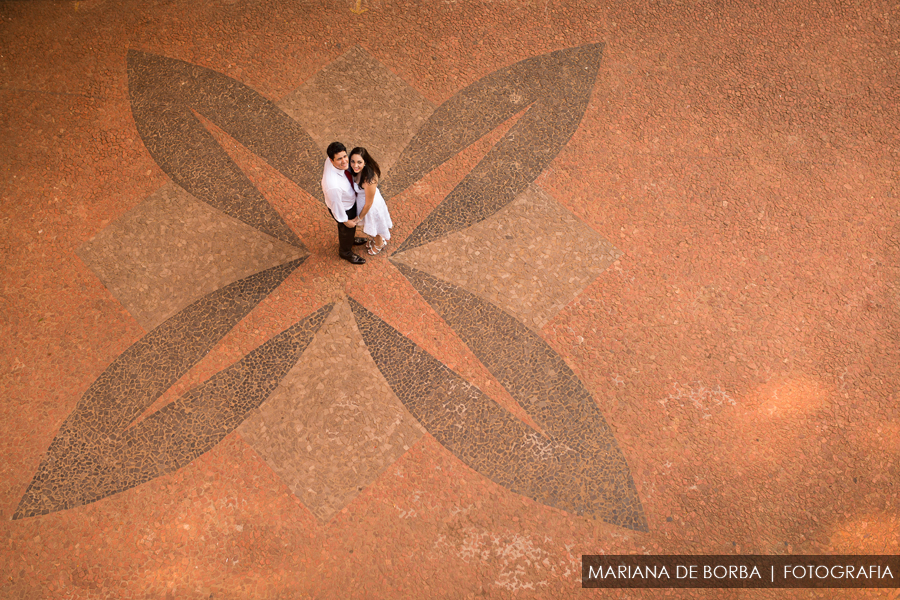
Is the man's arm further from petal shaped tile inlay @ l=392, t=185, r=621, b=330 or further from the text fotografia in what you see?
the text fotografia

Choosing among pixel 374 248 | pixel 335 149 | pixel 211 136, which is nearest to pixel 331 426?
pixel 374 248

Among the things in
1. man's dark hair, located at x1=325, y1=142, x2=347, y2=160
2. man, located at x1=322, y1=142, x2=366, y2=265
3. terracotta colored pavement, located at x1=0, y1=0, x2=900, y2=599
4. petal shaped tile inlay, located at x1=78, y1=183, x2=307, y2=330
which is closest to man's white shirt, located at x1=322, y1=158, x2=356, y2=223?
man, located at x1=322, y1=142, x2=366, y2=265

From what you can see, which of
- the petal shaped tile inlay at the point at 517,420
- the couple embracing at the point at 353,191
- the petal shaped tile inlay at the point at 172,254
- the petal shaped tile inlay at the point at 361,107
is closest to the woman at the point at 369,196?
the couple embracing at the point at 353,191

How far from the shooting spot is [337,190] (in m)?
3.14

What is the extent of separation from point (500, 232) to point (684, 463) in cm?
215

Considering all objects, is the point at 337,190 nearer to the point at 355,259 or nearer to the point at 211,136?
the point at 355,259

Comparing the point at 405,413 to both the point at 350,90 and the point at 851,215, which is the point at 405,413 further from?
the point at 851,215

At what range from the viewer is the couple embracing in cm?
309

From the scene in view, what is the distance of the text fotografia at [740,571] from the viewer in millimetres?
3283

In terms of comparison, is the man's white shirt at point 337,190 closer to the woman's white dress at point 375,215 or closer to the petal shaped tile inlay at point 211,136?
the woman's white dress at point 375,215

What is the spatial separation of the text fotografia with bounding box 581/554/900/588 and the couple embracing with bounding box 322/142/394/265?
2629mm

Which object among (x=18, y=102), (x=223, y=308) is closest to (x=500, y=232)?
(x=223, y=308)

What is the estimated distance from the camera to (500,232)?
4188mm

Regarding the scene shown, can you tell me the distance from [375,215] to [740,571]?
3320mm
